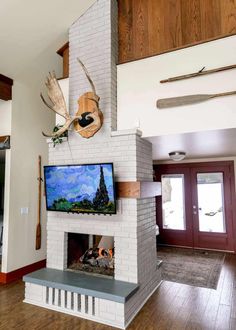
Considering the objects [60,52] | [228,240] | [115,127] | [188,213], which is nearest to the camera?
[115,127]

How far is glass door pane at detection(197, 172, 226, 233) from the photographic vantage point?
6023 millimetres

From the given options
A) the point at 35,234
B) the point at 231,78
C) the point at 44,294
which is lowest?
the point at 44,294

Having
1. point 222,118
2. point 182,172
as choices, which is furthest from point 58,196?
point 182,172

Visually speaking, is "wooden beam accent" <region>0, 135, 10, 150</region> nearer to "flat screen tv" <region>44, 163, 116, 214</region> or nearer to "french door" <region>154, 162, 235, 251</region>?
"flat screen tv" <region>44, 163, 116, 214</region>

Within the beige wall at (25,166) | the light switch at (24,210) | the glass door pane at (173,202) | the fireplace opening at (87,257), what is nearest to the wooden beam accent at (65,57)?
the beige wall at (25,166)

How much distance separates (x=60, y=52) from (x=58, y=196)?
2613 millimetres

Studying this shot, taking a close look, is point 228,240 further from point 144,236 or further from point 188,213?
point 144,236

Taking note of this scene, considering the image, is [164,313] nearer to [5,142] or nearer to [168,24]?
[5,142]

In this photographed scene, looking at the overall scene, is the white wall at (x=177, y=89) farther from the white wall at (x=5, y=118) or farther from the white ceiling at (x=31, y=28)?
the white wall at (x=5, y=118)

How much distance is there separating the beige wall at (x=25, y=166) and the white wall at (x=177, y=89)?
1931mm

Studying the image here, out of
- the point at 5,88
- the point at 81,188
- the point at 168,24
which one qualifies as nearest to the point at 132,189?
the point at 81,188

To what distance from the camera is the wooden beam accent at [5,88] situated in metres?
4.02

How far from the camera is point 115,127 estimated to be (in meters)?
3.49

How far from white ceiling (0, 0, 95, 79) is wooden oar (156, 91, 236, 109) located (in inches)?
78.8
